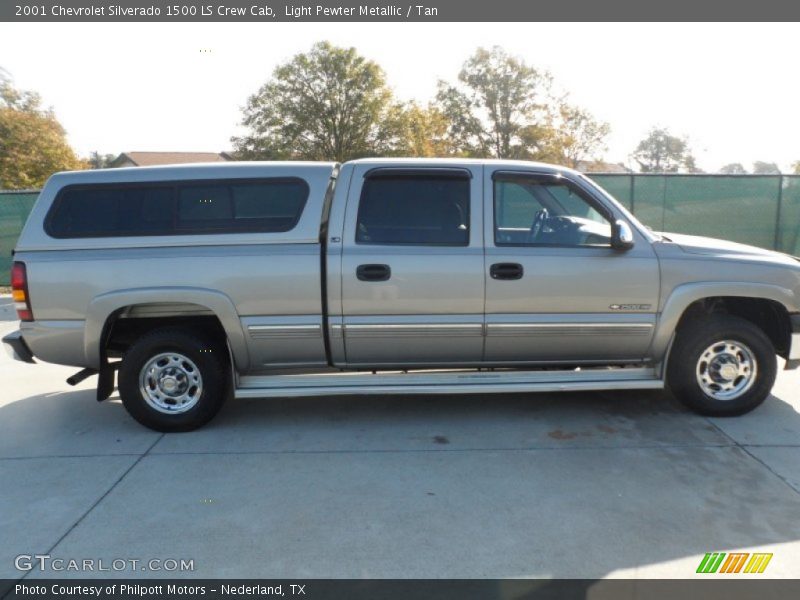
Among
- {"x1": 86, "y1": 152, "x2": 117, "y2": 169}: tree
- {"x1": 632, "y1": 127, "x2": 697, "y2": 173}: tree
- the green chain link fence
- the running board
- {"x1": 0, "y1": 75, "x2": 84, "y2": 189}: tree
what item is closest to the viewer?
the running board

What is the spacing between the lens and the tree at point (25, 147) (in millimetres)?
24281

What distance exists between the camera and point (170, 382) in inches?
184

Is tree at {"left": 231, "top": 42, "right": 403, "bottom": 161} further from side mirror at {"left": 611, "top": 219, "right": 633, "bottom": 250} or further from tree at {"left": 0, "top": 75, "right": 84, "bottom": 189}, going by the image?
side mirror at {"left": 611, "top": 219, "right": 633, "bottom": 250}

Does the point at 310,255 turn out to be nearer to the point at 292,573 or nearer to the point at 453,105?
the point at 292,573

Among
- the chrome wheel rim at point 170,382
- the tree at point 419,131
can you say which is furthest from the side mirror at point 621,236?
the tree at point 419,131

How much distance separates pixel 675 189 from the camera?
485 inches

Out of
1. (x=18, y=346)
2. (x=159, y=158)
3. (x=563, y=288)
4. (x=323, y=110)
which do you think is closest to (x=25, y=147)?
(x=323, y=110)

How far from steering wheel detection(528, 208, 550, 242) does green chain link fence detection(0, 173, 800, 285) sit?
7.93 meters

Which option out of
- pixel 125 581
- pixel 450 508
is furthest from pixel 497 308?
pixel 125 581

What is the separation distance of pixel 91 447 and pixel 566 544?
3.36 meters

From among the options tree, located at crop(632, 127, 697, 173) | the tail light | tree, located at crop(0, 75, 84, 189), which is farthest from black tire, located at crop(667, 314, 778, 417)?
tree, located at crop(632, 127, 697, 173)

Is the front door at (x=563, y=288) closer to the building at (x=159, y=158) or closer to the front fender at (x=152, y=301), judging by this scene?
the front fender at (x=152, y=301)

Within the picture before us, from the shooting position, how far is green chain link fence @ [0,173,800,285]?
1230 centimetres

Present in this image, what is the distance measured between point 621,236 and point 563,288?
55 cm
